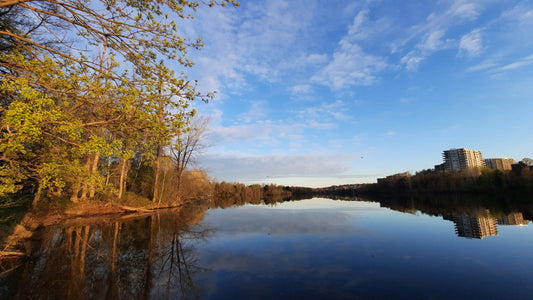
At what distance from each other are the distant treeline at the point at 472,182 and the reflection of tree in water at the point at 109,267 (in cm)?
6249

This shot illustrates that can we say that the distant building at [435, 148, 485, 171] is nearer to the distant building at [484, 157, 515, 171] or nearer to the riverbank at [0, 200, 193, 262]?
the distant building at [484, 157, 515, 171]

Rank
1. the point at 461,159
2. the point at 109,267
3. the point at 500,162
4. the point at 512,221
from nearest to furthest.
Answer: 1. the point at 109,267
2. the point at 512,221
3. the point at 500,162
4. the point at 461,159

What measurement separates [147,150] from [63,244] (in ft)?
22.1

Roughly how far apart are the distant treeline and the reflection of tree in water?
62493 millimetres

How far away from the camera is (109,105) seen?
641 centimetres

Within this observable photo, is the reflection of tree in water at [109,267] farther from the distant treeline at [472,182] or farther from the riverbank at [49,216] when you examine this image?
the distant treeline at [472,182]

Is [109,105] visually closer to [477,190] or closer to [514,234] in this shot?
[514,234]

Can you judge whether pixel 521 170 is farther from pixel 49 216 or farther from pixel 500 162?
pixel 49 216

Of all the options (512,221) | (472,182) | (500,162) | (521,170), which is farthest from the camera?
(500,162)

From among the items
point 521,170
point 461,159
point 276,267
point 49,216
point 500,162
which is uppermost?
point 461,159

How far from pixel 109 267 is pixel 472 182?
74906 mm

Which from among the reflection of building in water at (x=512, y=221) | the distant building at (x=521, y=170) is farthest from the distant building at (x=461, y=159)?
the reflection of building in water at (x=512, y=221)

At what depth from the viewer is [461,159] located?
352 ft

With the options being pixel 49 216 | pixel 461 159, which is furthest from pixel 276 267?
pixel 461 159
